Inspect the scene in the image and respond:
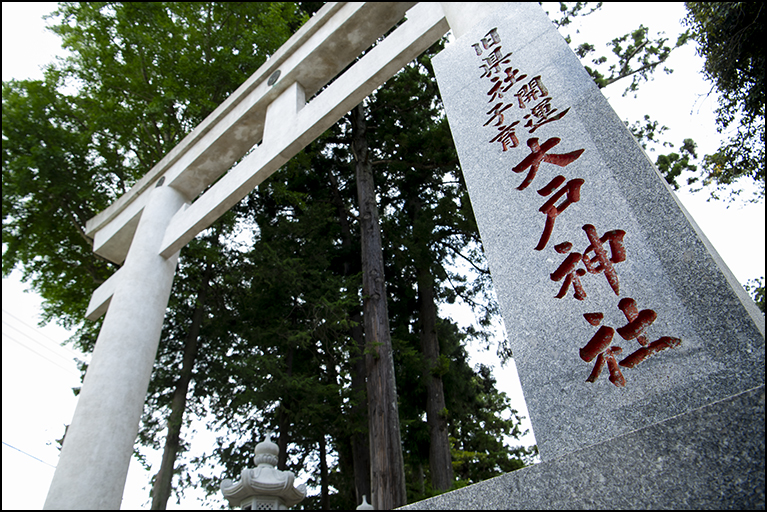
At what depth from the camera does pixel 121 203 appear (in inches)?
180

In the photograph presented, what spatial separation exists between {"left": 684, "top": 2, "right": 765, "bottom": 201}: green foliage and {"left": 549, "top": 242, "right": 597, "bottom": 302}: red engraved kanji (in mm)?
4999

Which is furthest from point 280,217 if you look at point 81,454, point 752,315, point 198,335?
point 752,315

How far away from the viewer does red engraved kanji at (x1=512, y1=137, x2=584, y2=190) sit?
186 cm

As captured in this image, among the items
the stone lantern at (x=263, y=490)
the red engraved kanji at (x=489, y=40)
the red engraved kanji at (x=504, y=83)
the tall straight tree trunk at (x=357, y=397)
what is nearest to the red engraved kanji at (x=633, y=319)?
the red engraved kanji at (x=504, y=83)

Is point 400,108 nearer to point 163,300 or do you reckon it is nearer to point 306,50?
point 306,50

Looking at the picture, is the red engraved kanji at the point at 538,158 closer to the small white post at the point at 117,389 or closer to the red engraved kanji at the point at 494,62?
the red engraved kanji at the point at 494,62

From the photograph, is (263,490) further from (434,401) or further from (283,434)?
(434,401)

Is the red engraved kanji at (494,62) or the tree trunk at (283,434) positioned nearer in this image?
the red engraved kanji at (494,62)

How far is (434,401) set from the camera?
721 cm

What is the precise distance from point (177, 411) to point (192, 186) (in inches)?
144

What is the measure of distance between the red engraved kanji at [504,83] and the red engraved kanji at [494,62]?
51mm

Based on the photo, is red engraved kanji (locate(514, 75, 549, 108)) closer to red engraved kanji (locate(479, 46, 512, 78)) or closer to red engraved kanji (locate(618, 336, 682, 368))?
red engraved kanji (locate(479, 46, 512, 78))

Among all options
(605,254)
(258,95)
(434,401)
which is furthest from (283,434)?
(605,254)

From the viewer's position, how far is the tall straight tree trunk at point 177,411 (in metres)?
6.06
